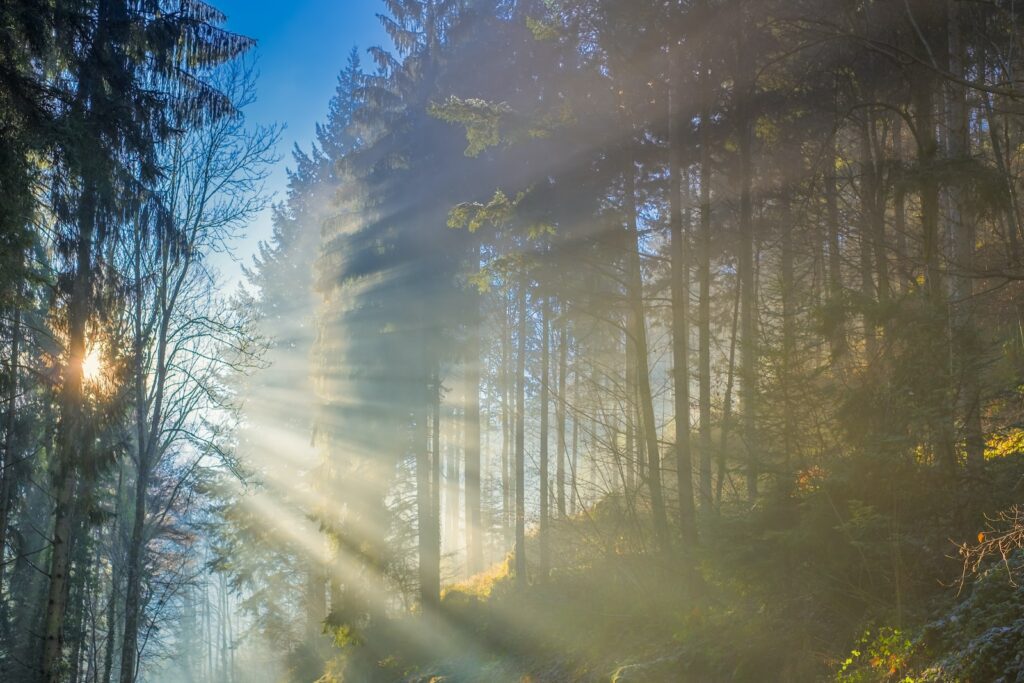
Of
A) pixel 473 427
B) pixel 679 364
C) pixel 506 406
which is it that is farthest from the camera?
pixel 506 406

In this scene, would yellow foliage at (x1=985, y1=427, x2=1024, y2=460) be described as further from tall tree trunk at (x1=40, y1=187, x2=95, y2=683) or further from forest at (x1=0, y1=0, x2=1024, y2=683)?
tall tree trunk at (x1=40, y1=187, x2=95, y2=683)

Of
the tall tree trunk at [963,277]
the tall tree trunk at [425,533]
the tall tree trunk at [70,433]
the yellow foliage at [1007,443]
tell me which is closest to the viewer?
the tall tree trunk at [963,277]

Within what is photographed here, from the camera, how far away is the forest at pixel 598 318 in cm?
695

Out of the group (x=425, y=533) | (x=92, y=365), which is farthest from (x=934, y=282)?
(x=425, y=533)

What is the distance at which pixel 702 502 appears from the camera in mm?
10867

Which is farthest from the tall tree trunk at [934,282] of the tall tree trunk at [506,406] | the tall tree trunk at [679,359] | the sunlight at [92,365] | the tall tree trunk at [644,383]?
the tall tree trunk at [506,406]

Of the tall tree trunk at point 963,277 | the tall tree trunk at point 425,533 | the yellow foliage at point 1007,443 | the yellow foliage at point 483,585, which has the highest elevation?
the tall tree trunk at point 963,277

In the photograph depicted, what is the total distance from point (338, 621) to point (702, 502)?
10405mm

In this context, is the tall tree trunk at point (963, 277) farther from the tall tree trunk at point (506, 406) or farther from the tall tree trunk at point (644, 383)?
the tall tree trunk at point (506, 406)

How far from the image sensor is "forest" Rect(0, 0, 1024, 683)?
6.95 meters

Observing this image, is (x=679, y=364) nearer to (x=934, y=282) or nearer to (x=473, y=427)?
(x=934, y=282)

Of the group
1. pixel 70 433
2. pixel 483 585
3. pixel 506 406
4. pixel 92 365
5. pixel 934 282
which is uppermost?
pixel 506 406

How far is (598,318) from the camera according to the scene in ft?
37.4

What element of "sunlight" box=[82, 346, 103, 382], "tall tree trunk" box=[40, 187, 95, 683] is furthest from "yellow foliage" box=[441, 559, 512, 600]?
"sunlight" box=[82, 346, 103, 382]
